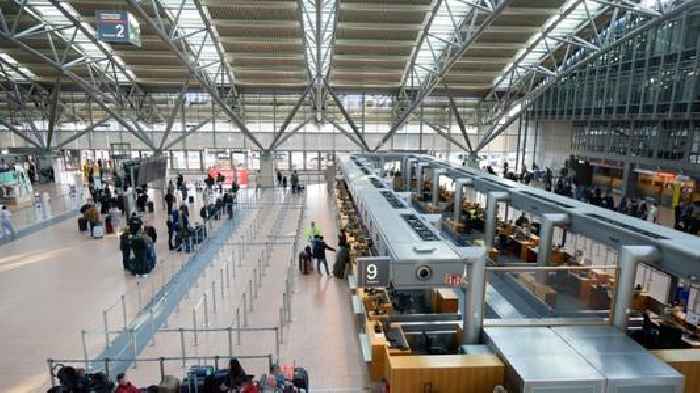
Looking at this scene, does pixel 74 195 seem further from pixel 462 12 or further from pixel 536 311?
pixel 536 311

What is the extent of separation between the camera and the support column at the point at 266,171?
3100cm

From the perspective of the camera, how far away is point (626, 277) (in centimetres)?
704

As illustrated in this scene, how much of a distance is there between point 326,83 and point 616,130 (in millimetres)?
17302

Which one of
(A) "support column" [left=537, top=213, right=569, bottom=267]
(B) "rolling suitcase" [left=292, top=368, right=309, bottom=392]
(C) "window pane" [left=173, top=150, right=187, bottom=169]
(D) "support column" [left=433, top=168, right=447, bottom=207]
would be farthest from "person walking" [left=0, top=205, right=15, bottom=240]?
(C) "window pane" [left=173, top=150, right=187, bottom=169]

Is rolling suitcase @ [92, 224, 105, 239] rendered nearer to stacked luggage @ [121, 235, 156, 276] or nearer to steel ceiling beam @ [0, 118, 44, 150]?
stacked luggage @ [121, 235, 156, 276]

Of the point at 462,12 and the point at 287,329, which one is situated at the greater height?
the point at 462,12

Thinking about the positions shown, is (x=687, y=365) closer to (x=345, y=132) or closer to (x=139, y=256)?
(x=139, y=256)

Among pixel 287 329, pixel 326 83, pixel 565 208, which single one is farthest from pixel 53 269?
pixel 326 83

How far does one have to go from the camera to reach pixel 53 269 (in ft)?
44.4

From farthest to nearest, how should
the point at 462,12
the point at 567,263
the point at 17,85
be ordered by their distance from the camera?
the point at 17,85
the point at 462,12
the point at 567,263

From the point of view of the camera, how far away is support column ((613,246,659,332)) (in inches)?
275

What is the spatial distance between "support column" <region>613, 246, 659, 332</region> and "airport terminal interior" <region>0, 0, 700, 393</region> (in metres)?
0.03

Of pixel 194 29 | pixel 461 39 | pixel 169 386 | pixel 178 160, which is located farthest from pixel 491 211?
pixel 178 160

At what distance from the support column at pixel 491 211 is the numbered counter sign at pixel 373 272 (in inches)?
326
